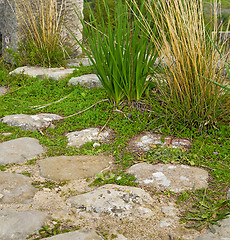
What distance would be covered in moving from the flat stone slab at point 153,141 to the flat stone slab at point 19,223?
1177 millimetres

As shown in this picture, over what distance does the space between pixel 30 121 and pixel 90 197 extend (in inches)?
58.8

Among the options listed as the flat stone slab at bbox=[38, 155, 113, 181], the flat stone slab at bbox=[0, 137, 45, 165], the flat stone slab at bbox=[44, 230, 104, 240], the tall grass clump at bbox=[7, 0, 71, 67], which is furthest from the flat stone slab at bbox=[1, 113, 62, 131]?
the tall grass clump at bbox=[7, 0, 71, 67]

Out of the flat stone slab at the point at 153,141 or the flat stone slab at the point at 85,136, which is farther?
the flat stone slab at the point at 85,136

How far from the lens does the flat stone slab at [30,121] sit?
318 cm

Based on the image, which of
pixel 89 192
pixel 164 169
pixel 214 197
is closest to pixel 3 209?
pixel 89 192

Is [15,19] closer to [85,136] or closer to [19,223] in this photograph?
[85,136]

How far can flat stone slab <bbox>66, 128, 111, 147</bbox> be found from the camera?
2.89 metres

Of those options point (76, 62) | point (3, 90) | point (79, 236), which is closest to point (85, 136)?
point (79, 236)

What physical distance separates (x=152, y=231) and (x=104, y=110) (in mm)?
Result: 1828

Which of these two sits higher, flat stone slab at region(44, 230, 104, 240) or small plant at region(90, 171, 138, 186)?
flat stone slab at region(44, 230, 104, 240)

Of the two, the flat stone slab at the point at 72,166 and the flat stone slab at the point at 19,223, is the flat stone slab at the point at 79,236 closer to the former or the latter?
the flat stone slab at the point at 19,223

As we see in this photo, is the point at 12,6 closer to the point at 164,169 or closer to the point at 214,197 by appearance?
the point at 164,169

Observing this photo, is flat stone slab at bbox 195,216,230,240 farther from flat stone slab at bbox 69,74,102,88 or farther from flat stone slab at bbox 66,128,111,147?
flat stone slab at bbox 69,74,102,88

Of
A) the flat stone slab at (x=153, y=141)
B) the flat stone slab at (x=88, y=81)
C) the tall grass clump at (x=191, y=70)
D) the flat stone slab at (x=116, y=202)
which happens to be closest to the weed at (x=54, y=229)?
the flat stone slab at (x=116, y=202)
